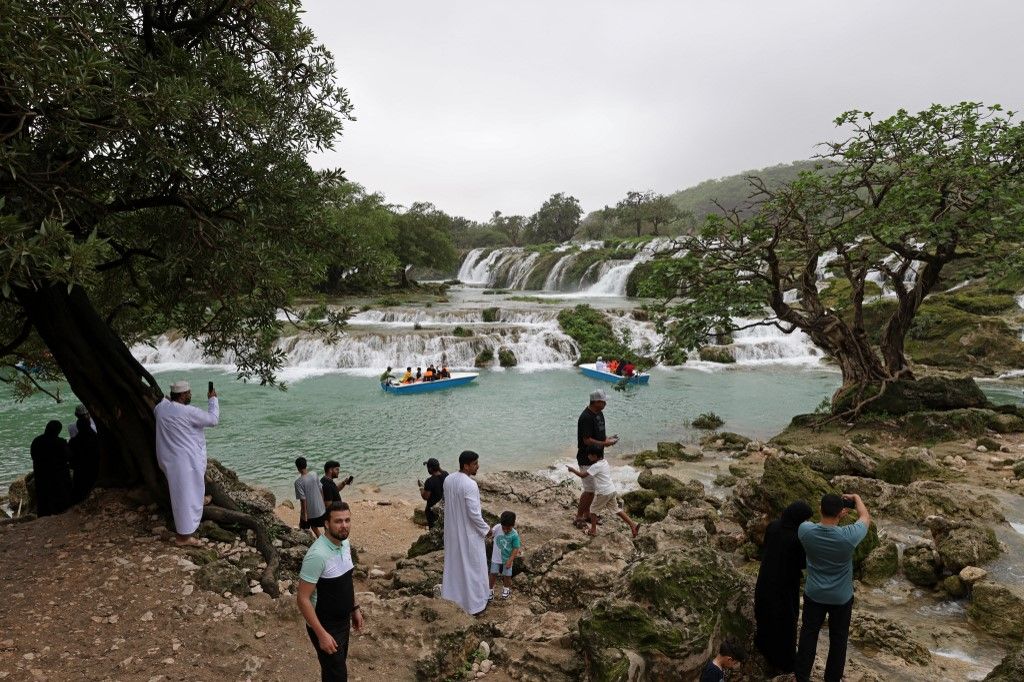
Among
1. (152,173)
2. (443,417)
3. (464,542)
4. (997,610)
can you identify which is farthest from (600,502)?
(443,417)

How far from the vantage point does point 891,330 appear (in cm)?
1394

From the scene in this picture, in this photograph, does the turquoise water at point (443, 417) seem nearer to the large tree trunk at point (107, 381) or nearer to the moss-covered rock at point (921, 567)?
the large tree trunk at point (107, 381)

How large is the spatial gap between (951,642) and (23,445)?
1930 centimetres

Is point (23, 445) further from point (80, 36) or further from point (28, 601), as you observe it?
point (80, 36)

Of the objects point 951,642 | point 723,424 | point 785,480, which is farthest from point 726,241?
point 951,642

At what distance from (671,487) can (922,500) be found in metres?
3.68

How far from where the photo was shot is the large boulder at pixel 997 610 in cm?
516

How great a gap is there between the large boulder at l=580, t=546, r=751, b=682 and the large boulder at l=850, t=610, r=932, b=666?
58.1 inches

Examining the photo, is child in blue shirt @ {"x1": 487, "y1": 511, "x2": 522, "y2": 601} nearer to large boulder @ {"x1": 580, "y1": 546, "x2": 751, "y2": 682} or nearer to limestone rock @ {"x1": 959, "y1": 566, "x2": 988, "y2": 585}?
large boulder @ {"x1": 580, "y1": 546, "x2": 751, "y2": 682}

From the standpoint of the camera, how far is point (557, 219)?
3241 inches

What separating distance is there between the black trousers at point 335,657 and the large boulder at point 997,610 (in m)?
5.72

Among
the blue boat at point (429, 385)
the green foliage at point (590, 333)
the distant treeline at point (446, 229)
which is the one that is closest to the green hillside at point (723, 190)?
the distant treeline at point (446, 229)

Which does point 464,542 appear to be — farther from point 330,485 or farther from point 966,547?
point 966,547

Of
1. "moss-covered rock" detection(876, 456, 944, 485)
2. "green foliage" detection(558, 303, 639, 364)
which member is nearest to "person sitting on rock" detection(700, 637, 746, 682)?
"moss-covered rock" detection(876, 456, 944, 485)
